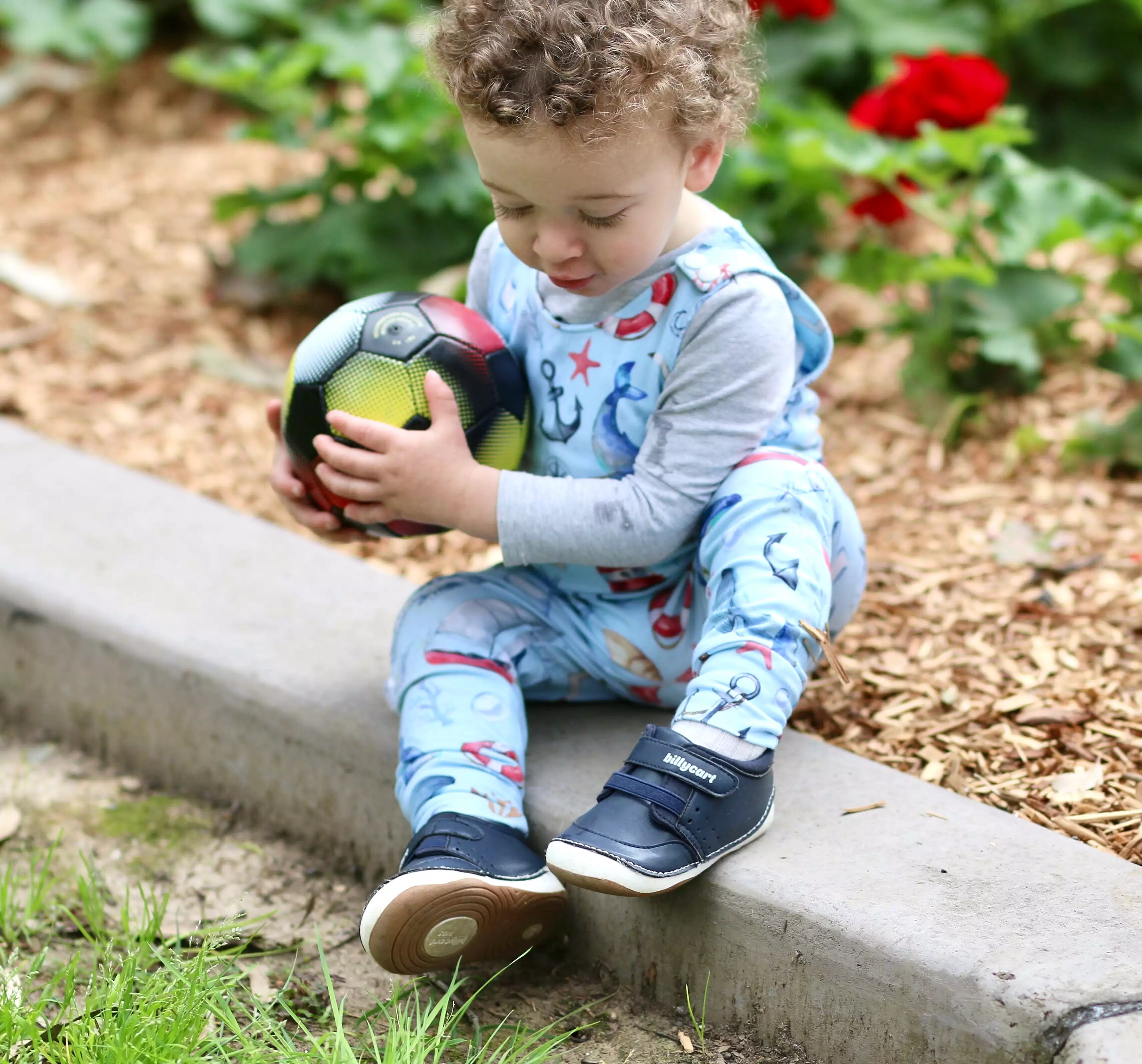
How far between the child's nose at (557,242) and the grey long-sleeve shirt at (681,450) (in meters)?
0.20

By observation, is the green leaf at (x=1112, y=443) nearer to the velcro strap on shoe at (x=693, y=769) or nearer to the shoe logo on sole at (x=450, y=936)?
the velcro strap on shoe at (x=693, y=769)

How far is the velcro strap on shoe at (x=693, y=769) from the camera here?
1952 mm

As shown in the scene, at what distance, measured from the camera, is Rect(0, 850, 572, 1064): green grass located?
1.82m

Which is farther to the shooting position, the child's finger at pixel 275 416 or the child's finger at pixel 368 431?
the child's finger at pixel 275 416

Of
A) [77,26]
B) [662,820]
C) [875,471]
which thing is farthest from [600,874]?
[77,26]

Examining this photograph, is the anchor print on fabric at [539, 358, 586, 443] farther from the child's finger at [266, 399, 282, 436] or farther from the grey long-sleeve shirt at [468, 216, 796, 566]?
the child's finger at [266, 399, 282, 436]

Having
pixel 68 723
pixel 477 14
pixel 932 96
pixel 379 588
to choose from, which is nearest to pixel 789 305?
pixel 477 14

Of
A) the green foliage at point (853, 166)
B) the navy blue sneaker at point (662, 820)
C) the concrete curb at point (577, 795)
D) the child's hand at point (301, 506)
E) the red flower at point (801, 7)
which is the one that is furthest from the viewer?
the red flower at point (801, 7)

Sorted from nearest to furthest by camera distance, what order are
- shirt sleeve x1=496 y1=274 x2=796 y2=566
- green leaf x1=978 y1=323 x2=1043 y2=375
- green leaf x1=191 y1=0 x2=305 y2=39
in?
shirt sleeve x1=496 y1=274 x2=796 y2=566, green leaf x1=978 y1=323 x2=1043 y2=375, green leaf x1=191 y1=0 x2=305 y2=39

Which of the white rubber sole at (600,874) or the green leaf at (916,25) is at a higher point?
the green leaf at (916,25)

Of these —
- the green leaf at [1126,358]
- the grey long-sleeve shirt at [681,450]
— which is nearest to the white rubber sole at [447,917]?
the grey long-sleeve shirt at [681,450]

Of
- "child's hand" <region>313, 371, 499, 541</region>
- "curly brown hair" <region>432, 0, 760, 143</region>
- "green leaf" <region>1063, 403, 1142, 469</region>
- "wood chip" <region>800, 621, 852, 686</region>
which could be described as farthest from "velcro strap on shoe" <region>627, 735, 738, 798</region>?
"green leaf" <region>1063, 403, 1142, 469</region>

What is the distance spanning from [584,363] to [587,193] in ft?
→ 1.18

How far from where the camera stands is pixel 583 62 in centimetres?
186
